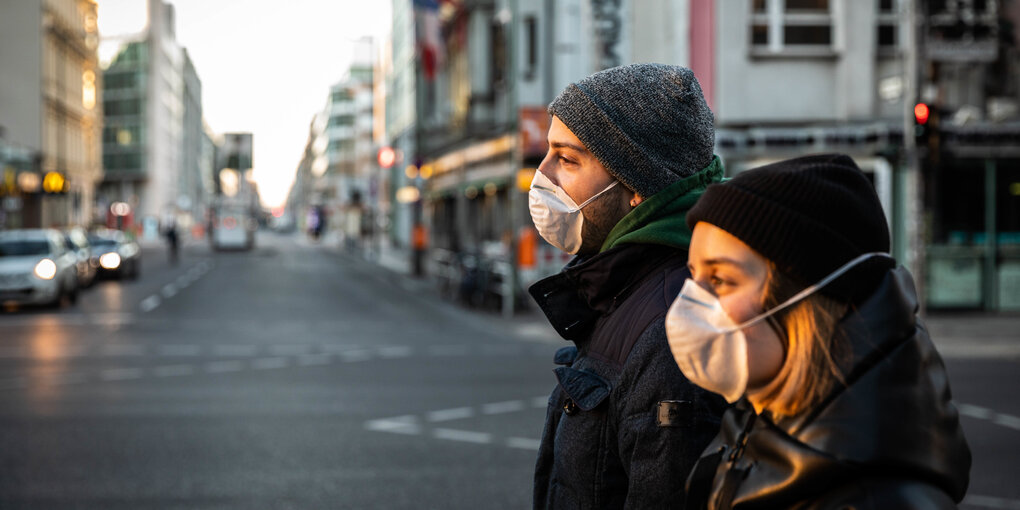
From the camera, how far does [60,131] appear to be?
64562mm

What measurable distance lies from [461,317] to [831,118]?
860 centimetres

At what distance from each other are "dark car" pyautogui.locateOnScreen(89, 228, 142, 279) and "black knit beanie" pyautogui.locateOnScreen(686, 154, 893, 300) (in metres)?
34.6

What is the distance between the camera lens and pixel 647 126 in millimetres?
2287

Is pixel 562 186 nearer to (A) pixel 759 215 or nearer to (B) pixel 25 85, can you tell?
(A) pixel 759 215

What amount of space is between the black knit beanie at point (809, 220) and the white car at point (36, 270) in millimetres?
24519

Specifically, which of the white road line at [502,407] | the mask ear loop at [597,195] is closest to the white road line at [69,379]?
the white road line at [502,407]

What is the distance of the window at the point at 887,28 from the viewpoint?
22.4 metres

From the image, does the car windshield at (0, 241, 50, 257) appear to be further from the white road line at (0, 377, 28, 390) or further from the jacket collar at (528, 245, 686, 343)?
the jacket collar at (528, 245, 686, 343)

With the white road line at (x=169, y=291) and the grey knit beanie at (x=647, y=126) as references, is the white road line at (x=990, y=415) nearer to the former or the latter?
the grey knit beanie at (x=647, y=126)

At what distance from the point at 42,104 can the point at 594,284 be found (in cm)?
6380

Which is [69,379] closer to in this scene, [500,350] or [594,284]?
[500,350]

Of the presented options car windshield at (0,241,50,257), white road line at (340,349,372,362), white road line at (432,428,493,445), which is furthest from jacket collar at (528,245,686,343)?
car windshield at (0,241,50,257)

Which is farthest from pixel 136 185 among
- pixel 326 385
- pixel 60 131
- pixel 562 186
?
pixel 562 186

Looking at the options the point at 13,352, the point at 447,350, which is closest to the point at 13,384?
the point at 13,352
